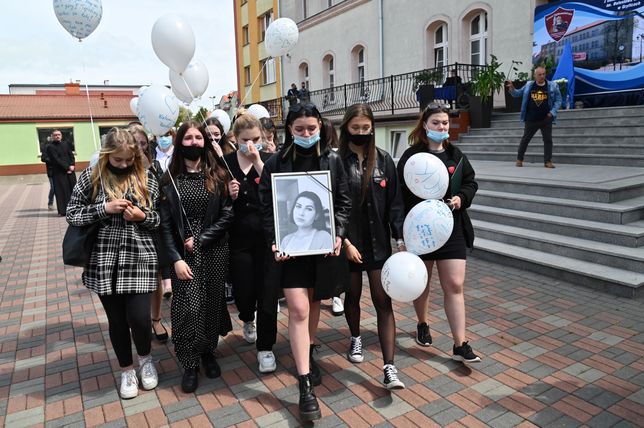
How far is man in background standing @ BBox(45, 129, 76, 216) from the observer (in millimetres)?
11820

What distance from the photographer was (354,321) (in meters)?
3.67

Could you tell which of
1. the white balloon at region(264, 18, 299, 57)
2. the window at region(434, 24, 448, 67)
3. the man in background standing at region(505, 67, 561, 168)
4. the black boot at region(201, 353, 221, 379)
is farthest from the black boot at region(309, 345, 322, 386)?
the window at region(434, 24, 448, 67)

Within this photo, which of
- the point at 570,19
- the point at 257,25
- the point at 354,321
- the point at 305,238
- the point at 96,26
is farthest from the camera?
the point at 257,25

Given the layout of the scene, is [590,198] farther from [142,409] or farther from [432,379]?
[142,409]

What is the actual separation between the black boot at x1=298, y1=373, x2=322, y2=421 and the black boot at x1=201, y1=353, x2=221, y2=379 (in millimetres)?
842

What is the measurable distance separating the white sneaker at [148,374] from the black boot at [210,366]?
35cm

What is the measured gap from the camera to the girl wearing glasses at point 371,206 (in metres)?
3.28

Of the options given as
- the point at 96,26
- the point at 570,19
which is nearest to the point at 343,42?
the point at 570,19

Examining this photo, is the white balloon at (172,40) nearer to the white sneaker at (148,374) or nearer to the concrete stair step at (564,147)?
the white sneaker at (148,374)

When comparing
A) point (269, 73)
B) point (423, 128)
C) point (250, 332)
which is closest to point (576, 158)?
point (423, 128)

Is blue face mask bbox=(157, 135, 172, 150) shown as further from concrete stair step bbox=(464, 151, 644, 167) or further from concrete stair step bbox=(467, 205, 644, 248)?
concrete stair step bbox=(464, 151, 644, 167)

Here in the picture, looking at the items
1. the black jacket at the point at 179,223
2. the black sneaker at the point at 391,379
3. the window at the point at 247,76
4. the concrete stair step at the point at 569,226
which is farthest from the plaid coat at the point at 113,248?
the window at the point at 247,76

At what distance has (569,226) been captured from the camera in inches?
232

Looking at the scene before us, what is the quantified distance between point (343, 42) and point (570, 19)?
11.6m
